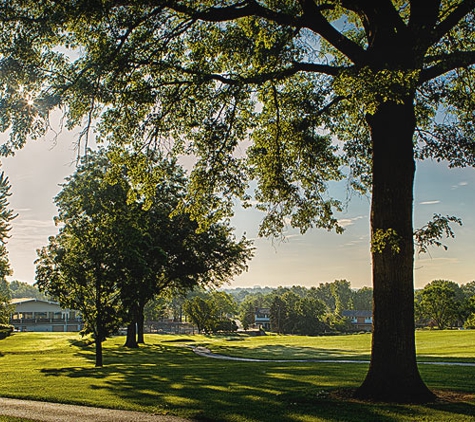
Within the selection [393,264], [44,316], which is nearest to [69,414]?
[393,264]

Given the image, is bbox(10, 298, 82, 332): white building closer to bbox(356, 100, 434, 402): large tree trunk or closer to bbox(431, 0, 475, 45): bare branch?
bbox(356, 100, 434, 402): large tree trunk

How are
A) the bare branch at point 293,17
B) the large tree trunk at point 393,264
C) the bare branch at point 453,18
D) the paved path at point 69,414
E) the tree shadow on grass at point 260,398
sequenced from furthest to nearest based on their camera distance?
the bare branch at point 293,17 < the bare branch at point 453,18 < the large tree trunk at point 393,264 < the paved path at point 69,414 < the tree shadow on grass at point 260,398

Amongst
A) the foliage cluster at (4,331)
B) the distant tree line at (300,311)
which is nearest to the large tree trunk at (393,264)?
the distant tree line at (300,311)

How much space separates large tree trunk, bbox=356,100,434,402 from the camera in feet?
32.2

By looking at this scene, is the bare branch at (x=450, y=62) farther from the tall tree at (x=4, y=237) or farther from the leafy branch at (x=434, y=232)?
the tall tree at (x=4, y=237)

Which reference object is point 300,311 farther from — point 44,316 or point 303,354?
point 303,354

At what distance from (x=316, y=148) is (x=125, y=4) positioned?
7.73 metres

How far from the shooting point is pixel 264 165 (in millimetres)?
15930

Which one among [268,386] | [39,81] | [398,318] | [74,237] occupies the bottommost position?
[268,386]

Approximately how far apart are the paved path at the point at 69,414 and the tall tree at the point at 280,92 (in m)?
4.56

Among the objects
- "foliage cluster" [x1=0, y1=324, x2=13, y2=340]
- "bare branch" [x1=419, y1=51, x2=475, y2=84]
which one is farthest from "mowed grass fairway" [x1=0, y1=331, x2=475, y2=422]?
"foliage cluster" [x1=0, y1=324, x2=13, y2=340]

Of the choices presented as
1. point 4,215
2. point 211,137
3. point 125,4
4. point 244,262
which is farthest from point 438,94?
point 4,215

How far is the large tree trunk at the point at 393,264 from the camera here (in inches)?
386

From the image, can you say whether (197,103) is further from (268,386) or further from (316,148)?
(268,386)
